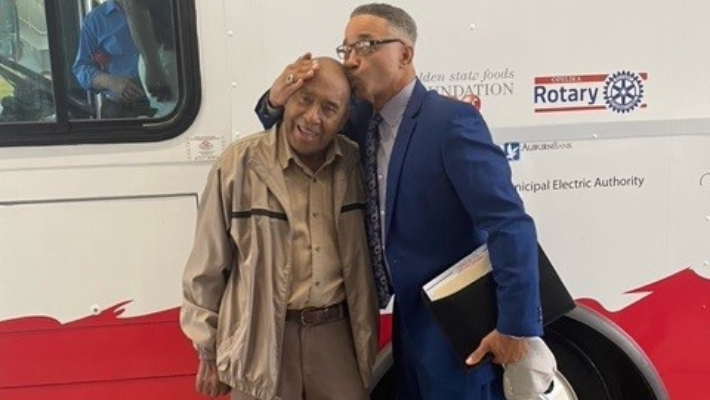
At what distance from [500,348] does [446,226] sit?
0.34 meters

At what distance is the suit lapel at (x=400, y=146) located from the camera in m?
1.74

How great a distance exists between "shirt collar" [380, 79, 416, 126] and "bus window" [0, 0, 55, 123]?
3.70 ft

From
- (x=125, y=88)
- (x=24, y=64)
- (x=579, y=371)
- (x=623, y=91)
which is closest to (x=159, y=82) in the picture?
(x=125, y=88)

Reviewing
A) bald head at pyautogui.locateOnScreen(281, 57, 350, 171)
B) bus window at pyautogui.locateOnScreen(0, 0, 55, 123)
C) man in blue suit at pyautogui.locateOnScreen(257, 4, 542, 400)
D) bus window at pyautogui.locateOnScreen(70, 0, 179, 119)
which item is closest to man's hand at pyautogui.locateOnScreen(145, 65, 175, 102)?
bus window at pyautogui.locateOnScreen(70, 0, 179, 119)

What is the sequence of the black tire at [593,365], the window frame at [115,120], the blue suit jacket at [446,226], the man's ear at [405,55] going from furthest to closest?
the black tire at [593,365] → the window frame at [115,120] → the man's ear at [405,55] → the blue suit jacket at [446,226]

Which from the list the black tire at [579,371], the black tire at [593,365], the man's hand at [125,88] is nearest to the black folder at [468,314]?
the black tire at [593,365]

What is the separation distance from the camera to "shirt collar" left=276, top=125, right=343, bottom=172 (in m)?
1.77

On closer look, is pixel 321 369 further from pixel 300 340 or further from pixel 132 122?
pixel 132 122

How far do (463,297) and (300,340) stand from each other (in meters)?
0.45

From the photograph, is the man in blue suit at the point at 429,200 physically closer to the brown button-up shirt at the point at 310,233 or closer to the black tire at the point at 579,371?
the brown button-up shirt at the point at 310,233

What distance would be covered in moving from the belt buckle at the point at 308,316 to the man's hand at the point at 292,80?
1.77ft

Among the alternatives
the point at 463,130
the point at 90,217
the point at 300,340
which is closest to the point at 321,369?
the point at 300,340

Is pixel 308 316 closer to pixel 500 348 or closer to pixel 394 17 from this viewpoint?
pixel 500 348

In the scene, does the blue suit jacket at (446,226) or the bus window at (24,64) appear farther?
the bus window at (24,64)
